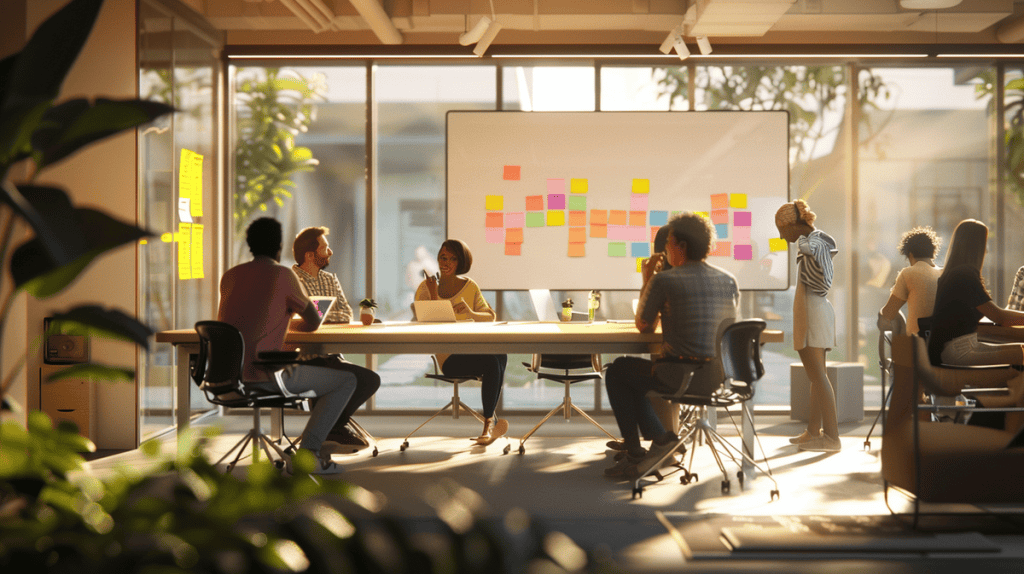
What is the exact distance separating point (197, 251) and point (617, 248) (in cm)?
332

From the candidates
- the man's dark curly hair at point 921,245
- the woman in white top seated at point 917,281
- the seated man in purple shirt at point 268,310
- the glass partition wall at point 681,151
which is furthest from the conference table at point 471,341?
the glass partition wall at point 681,151

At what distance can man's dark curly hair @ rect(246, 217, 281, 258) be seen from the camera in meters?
3.88

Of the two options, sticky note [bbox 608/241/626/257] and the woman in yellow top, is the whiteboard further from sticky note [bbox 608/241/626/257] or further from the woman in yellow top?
the woman in yellow top

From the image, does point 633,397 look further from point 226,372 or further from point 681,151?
point 681,151

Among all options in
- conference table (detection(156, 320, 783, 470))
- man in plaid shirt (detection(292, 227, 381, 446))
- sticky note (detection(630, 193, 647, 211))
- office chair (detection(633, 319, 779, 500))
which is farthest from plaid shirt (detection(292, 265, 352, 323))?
sticky note (detection(630, 193, 647, 211))

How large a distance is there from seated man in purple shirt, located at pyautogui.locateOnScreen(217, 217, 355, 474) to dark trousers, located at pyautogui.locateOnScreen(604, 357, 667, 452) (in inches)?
61.0

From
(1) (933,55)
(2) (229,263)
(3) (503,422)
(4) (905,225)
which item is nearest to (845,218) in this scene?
(4) (905,225)

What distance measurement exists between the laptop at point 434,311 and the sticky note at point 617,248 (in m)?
1.87

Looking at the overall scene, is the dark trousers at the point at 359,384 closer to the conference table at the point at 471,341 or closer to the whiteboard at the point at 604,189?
the conference table at the point at 471,341

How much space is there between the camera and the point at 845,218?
620 centimetres

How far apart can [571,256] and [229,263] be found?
2.87 metres

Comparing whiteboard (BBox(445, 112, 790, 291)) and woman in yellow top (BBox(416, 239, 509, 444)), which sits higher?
whiteboard (BBox(445, 112, 790, 291))

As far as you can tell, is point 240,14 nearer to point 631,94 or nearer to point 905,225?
point 631,94

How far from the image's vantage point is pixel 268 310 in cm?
374
